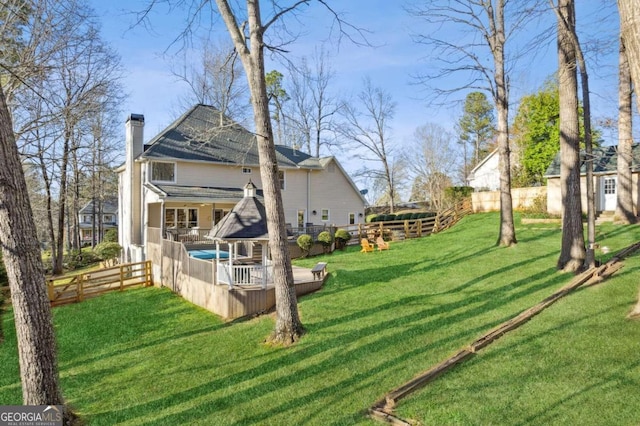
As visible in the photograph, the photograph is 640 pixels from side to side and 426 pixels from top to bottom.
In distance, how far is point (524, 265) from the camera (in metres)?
11.9

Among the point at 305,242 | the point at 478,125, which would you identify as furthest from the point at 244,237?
the point at 478,125

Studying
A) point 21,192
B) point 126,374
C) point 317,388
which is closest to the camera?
point 21,192

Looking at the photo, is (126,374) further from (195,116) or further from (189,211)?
(195,116)

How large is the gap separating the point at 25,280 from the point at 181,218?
55.2 ft

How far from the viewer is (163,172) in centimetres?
2069

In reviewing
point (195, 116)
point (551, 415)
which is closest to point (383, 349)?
point (551, 415)

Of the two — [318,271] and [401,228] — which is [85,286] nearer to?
[318,271]

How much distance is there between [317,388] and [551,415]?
10.5 ft

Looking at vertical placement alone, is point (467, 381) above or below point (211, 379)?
above

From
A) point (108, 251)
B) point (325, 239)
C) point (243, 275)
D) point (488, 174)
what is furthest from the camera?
point (488, 174)

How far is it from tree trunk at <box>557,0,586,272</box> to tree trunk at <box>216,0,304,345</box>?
7585 mm

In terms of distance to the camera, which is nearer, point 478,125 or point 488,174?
point 488,174

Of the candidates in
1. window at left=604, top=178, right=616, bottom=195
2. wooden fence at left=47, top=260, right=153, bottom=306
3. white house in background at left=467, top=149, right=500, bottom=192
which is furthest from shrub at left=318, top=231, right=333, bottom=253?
white house in background at left=467, top=149, right=500, bottom=192

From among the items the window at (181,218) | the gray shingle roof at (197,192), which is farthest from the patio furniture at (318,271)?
the window at (181,218)
